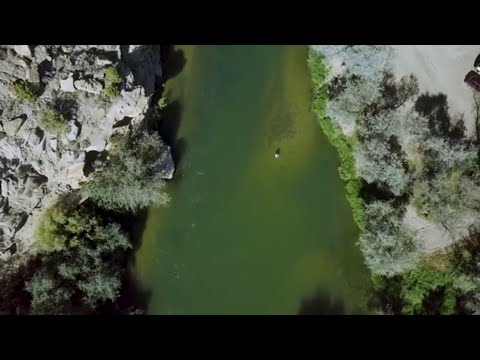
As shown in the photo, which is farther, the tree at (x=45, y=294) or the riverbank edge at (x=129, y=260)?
the riverbank edge at (x=129, y=260)

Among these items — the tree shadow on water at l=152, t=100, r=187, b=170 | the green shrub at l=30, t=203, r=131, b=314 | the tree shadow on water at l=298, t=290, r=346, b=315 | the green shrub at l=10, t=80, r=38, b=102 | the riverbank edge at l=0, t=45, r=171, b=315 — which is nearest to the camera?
the green shrub at l=10, t=80, r=38, b=102

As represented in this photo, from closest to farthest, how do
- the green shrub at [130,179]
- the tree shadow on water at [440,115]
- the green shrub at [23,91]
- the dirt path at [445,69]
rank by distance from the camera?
the green shrub at [23,91]
the green shrub at [130,179]
the tree shadow on water at [440,115]
the dirt path at [445,69]

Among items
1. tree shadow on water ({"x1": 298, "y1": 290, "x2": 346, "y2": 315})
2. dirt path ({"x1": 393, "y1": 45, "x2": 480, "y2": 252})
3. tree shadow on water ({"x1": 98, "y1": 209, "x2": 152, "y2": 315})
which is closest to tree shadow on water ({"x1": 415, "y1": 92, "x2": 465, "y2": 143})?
dirt path ({"x1": 393, "y1": 45, "x2": 480, "y2": 252})

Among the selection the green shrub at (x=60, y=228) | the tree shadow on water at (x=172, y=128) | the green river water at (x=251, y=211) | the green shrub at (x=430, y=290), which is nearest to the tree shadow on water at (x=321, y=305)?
the green river water at (x=251, y=211)

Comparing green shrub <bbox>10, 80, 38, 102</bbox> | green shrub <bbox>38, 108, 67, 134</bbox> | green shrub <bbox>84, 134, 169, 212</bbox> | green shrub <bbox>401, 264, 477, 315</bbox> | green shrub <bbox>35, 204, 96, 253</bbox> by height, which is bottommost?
green shrub <bbox>401, 264, 477, 315</bbox>

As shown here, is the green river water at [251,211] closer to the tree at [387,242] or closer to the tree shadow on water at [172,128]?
the tree shadow on water at [172,128]

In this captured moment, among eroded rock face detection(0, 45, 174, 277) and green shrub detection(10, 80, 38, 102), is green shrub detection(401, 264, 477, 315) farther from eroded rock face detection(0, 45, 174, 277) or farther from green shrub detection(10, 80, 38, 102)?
green shrub detection(10, 80, 38, 102)
